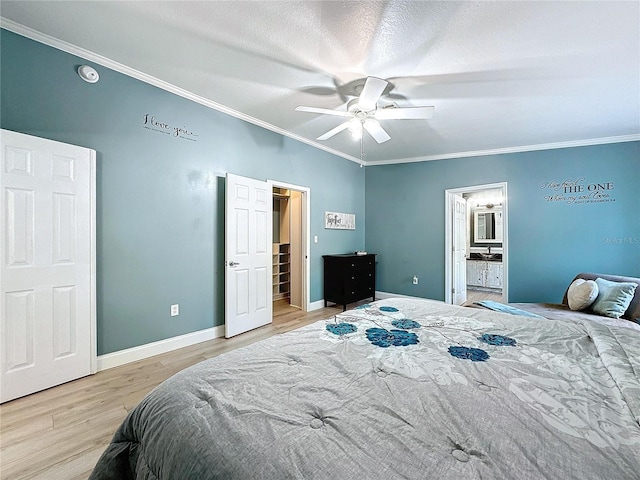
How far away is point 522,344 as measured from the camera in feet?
4.75

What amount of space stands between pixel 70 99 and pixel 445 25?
115 inches

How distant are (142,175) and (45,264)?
1.06 m

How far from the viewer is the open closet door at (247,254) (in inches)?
134

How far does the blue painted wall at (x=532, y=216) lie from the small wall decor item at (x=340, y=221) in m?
0.53

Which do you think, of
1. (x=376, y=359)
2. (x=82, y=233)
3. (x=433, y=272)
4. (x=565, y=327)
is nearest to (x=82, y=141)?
(x=82, y=233)

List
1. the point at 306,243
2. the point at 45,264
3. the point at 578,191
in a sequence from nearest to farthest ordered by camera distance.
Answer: the point at 45,264
the point at 578,191
the point at 306,243

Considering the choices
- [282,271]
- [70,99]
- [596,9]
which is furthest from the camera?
[282,271]

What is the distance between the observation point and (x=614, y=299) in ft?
10.0

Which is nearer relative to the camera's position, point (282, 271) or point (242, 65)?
point (242, 65)

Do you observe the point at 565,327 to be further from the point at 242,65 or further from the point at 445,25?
the point at 242,65

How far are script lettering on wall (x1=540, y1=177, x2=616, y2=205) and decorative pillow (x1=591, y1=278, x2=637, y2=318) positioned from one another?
153cm

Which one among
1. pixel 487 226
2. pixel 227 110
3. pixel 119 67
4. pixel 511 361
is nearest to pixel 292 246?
pixel 227 110

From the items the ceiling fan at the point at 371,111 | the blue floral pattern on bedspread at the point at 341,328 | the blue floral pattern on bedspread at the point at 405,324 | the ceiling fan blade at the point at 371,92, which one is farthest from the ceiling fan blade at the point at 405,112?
the blue floral pattern on bedspread at the point at 341,328

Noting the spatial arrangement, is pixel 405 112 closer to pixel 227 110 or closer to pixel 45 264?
pixel 227 110
